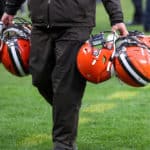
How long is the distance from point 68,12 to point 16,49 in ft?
2.19

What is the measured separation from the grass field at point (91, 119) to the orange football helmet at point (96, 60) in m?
0.61

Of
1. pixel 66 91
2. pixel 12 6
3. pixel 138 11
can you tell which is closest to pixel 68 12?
pixel 66 91

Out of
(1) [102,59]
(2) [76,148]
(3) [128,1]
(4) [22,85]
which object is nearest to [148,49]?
(1) [102,59]

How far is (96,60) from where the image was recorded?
5.02 meters

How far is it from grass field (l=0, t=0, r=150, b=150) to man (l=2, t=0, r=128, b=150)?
53 cm

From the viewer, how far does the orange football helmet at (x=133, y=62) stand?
4.97 m

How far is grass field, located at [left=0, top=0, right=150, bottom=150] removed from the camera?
6070 mm

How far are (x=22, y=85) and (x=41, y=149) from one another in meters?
3.41

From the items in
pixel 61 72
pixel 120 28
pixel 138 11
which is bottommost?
pixel 138 11

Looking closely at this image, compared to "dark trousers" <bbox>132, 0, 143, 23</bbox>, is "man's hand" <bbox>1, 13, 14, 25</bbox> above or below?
above

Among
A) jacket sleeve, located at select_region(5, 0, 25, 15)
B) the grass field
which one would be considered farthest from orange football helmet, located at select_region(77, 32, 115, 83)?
jacket sleeve, located at select_region(5, 0, 25, 15)

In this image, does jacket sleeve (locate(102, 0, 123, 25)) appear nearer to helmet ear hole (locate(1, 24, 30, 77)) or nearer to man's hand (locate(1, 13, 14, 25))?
helmet ear hole (locate(1, 24, 30, 77))

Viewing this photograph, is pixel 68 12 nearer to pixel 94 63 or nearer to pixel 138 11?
pixel 94 63

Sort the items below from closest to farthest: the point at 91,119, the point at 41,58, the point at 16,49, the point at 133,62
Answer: the point at 133,62, the point at 41,58, the point at 16,49, the point at 91,119
